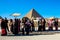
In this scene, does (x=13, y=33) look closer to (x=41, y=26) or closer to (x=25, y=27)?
(x=25, y=27)

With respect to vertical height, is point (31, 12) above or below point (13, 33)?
above

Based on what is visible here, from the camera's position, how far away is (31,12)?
99.8 metres

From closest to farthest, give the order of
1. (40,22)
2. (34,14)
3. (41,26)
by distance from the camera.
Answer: (41,26)
(40,22)
(34,14)

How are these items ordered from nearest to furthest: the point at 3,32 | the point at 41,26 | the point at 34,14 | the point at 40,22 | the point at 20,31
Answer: the point at 3,32, the point at 20,31, the point at 41,26, the point at 40,22, the point at 34,14

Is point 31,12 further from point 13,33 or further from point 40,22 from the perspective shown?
point 13,33

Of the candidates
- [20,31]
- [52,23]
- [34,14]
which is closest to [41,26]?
[52,23]

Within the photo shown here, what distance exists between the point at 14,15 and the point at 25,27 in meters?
4.06

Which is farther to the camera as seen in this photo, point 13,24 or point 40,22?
point 40,22

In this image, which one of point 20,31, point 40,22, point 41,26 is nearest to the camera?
point 20,31

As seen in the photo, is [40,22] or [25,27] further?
[40,22]

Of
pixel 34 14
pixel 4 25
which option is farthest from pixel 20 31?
pixel 34 14

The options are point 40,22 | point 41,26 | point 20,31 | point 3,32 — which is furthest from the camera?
point 40,22

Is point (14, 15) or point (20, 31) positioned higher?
point (14, 15)

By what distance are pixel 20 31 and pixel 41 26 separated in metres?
3.78
